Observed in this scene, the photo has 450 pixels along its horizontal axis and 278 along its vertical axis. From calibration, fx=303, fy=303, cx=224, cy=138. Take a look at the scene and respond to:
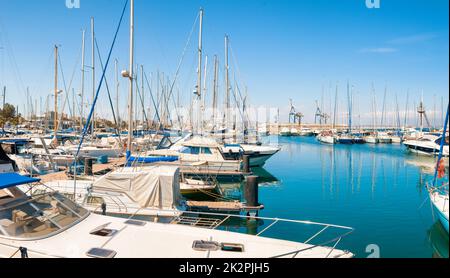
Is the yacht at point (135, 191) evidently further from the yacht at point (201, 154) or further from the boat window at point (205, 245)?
the yacht at point (201, 154)

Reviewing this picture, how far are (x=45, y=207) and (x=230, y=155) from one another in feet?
77.6

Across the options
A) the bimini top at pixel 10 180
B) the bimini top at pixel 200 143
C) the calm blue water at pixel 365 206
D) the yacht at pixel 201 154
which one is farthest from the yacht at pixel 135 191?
the bimini top at pixel 200 143

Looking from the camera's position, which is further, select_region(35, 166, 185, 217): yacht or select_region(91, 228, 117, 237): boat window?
select_region(35, 166, 185, 217): yacht

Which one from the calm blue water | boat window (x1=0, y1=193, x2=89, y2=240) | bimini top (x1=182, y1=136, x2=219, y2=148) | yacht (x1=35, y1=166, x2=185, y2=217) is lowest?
the calm blue water

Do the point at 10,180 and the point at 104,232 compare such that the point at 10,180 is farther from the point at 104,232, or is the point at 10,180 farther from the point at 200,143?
the point at 200,143

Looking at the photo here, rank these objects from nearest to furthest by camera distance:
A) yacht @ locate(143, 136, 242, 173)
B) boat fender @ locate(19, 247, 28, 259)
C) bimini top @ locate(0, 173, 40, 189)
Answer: boat fender @ locate(19, 247, 28, 259) < bimini top @ locate(0, 173, 40, 189) < yacht @ locate(143, 136, 242, 173)

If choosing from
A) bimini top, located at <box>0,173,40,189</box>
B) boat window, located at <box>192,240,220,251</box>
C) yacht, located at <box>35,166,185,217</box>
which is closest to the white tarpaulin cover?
yacht, located at <box>35,166,185,217</box>

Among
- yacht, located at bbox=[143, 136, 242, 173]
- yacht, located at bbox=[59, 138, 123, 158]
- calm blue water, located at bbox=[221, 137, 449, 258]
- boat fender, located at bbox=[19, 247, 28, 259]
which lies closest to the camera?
boat fender, located at bbox=[19, 247, 28, 259]

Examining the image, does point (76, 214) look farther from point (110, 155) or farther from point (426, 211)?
point (110, 155)

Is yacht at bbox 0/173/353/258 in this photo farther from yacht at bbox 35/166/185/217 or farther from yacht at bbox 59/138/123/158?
yacht at bbox 59/138/123/158

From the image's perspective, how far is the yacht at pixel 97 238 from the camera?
19.3 ft

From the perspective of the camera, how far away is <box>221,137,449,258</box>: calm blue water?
12.6 m
